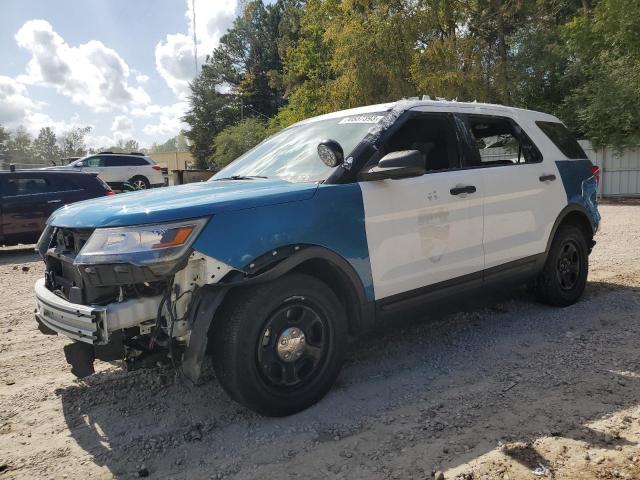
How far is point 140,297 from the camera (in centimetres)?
292

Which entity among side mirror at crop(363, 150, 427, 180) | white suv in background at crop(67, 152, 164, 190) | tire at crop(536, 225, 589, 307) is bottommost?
tire at crop(536, 225, 589, 307)

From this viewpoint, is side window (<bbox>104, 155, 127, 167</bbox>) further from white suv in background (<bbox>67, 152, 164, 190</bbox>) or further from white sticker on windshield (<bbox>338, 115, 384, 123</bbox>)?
white sticker on windshield (<bbox>338, 115, 384, 123</bbox>)

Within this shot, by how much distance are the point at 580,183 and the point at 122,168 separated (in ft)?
61.3

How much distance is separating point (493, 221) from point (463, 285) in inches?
24.6

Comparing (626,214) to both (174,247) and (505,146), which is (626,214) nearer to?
(505,146)

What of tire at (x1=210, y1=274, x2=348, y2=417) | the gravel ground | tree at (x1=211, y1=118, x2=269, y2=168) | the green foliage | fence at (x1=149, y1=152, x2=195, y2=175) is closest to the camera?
the gravel ground

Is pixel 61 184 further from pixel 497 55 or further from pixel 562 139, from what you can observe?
pixel 497 55

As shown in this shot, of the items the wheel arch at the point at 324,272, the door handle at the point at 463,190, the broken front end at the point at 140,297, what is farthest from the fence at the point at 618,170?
the broken front end at the point at 140,297

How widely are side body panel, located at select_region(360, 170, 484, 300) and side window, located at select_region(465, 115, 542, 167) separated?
0.37 metres

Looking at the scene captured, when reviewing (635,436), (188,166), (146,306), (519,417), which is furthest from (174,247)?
(188,166)

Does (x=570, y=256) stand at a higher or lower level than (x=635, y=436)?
higher

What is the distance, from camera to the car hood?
286 cm

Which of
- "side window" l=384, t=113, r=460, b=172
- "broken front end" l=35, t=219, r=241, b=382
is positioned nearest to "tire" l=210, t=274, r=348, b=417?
"broken front end" l=35, t=219, r=241, b=382

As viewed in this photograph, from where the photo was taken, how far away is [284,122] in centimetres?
3012
